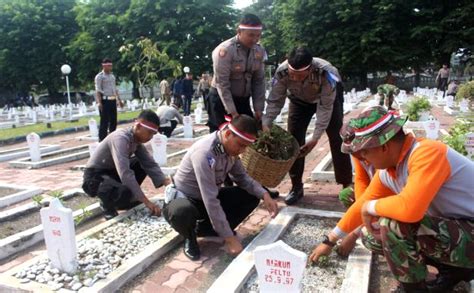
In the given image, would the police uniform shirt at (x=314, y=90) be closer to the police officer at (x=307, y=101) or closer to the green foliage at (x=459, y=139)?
the police officer at (x=307, y=101)

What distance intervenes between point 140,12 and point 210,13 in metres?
5.19

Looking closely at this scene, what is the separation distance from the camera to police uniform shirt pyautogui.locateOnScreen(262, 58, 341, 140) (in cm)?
409

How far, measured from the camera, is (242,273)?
2910 mm

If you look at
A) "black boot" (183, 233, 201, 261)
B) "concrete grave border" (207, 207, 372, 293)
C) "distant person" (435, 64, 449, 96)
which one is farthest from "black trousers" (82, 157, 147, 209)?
"distant person" (435, 64, 449, 96)

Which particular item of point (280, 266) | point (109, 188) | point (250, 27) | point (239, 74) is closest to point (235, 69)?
point (239, 74)

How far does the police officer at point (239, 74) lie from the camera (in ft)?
13.6

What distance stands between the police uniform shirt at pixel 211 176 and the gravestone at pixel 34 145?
5.43 meters

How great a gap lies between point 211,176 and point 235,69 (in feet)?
5.18

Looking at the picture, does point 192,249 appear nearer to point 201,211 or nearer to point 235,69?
point 201,211

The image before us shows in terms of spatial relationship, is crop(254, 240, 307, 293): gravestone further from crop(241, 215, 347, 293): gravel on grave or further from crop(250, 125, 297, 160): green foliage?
crop(250, 125, 297, 160): green foliage

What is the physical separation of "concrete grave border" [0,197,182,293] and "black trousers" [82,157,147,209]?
0.45m

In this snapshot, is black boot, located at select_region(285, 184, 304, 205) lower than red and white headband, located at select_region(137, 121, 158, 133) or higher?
lower

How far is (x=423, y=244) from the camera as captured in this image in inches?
94.0

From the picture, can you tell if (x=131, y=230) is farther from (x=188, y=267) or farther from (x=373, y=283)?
(x=373, y=283)
